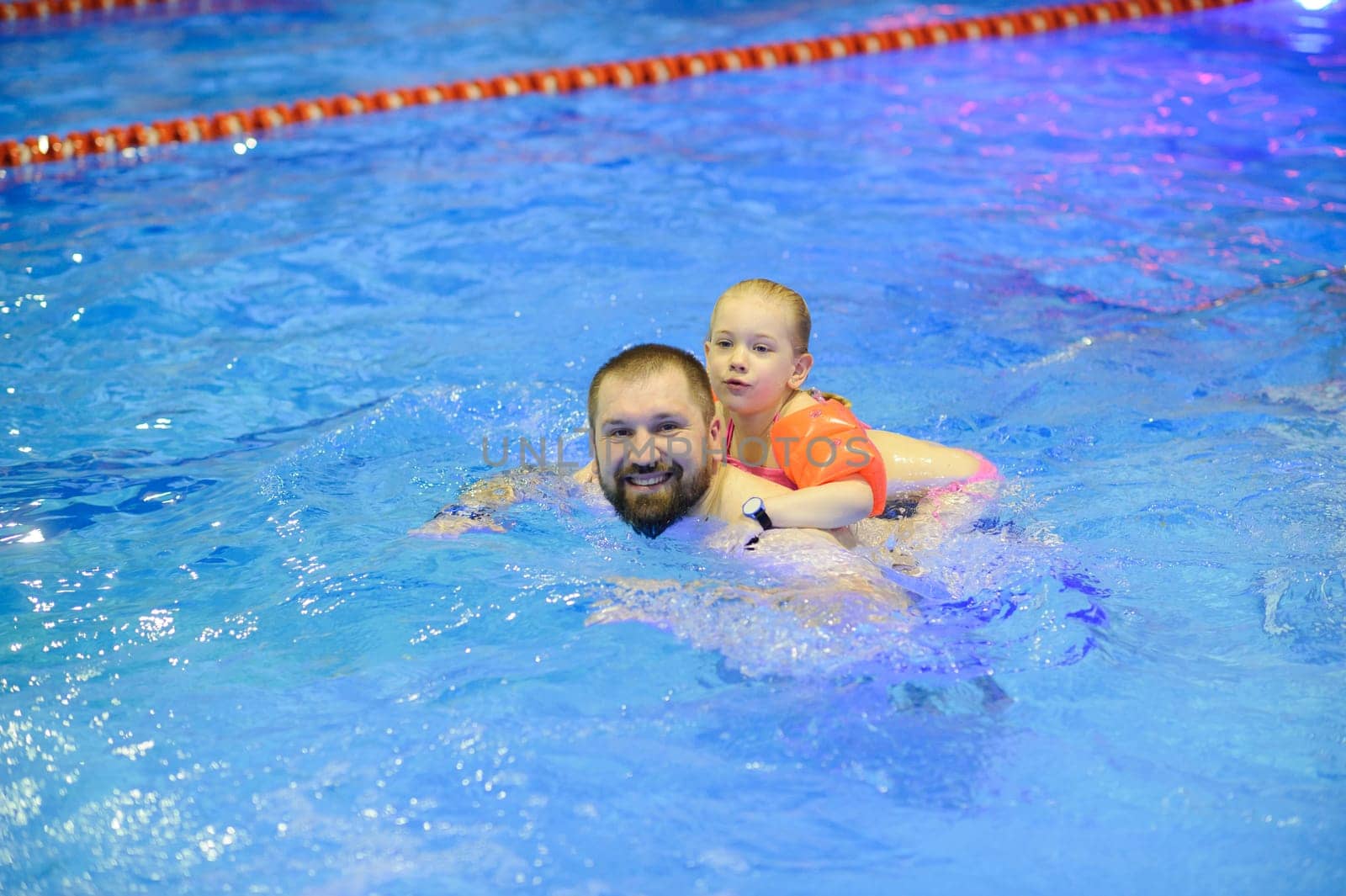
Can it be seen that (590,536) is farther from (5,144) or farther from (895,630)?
(5,144)

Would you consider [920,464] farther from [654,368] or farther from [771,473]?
[654,368]

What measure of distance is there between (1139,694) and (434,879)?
70.5 inches

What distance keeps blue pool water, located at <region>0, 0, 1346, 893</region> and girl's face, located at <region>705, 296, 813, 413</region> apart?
21.9 inches

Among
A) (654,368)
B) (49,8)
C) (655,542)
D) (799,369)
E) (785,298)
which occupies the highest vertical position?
(49,8)

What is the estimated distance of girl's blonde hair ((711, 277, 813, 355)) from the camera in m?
3.84

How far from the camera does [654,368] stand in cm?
352

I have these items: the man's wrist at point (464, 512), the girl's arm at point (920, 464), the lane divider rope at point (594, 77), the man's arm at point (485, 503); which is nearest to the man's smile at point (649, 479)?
the man's arm at point (485, 503)

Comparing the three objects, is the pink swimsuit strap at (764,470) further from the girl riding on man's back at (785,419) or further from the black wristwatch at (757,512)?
the black wristwatch at (757,512)

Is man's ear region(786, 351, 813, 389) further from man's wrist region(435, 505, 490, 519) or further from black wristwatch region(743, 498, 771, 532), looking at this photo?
man's wrist region(435, 505, 490, 519)

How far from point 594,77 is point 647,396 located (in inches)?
278

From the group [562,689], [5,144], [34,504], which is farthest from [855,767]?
[5,144]

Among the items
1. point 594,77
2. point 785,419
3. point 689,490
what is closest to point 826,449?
point 785,419

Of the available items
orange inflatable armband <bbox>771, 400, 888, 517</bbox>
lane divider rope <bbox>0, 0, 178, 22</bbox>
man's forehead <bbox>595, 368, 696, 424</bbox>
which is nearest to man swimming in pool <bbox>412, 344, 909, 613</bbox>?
man's forehead <bbox>595, 368, 696, 424</bbox>

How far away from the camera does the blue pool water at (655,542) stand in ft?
9.55
